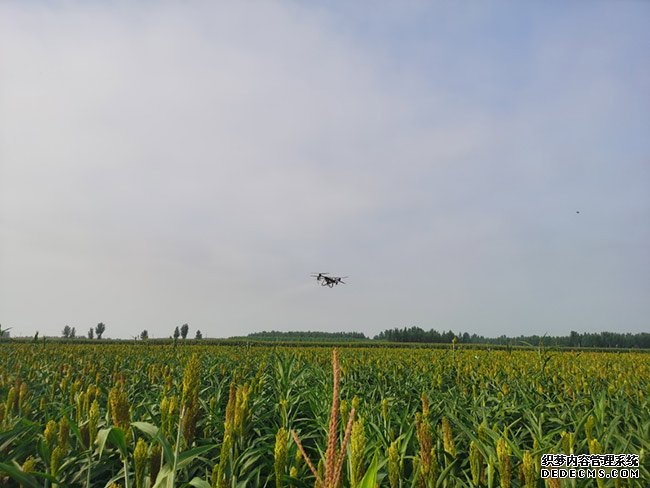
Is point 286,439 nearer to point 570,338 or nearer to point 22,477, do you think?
point 22,477

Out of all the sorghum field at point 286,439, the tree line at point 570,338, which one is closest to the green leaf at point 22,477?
the sorghum field at point 286,439

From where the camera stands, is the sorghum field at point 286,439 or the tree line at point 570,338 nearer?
the sorghum field at point 286,439

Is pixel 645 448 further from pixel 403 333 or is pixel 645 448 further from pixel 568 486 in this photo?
pixel 403 333

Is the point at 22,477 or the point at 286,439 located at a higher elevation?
the point at 286,439

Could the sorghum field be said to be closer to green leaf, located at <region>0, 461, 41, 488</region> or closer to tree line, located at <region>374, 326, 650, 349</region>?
green leaf, located at <region>0, 461, 41, 488</region>

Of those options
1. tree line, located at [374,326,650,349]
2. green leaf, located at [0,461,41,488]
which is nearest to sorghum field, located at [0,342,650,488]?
green leaf, located at [0,461,41,488]

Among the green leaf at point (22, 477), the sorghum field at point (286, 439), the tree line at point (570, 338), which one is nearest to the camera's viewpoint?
the sorghum field at point (286, 439)

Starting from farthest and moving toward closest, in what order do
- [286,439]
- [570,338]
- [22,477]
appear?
[570,338], [22,477], [286,439]

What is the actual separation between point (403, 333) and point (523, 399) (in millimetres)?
97989

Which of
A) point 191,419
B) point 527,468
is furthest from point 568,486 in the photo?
point 191,419

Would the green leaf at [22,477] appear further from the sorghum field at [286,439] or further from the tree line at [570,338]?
the tree line at [570,338]

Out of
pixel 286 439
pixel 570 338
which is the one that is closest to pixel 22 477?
pixel 286 439

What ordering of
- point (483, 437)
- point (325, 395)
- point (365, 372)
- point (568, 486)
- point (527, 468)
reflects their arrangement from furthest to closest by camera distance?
point (365, 372) → point (325, 395) → point (483, 437) → point (568, 486) → point (527, 468)

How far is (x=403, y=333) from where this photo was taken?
329 feet
